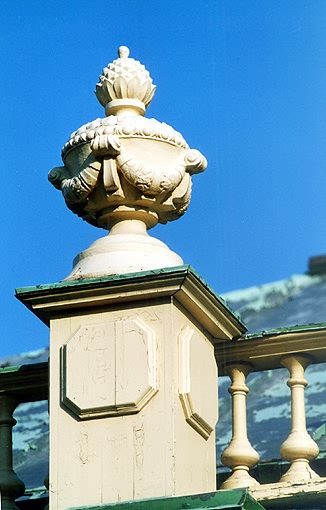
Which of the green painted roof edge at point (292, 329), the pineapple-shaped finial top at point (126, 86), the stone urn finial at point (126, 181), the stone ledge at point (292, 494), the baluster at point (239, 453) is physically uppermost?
the pineapple-shaped finial top at point (126, 86)

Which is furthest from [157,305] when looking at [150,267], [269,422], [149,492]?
[269,422]

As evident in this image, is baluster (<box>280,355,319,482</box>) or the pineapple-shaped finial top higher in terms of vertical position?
the pineapple-shaped finial top

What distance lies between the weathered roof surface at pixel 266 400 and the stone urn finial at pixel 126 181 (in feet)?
10.9

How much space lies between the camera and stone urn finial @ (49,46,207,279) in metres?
15.2

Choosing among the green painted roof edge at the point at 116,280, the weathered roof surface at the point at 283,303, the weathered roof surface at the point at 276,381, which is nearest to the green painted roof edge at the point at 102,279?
the green painted roof edge at the point at 116,280

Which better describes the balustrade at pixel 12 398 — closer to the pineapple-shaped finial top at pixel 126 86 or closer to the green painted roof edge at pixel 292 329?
the green painted roof edge at pixel 292 329

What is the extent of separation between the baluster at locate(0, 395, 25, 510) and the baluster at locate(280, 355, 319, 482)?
180 cm

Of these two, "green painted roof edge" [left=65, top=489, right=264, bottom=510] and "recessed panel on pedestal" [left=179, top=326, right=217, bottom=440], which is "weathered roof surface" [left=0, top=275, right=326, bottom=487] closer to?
"recessed panel on pedestal" [left=179, top=326, right=217, bottom=440]

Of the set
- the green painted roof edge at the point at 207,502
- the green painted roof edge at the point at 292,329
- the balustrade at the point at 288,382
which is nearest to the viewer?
the green painted roof edge at the point at 207,502

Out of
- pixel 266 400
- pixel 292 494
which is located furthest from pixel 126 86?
pixel 266 400

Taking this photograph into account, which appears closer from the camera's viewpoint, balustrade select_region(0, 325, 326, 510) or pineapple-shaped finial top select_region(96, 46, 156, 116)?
balustrade select_region(0, 325, 326, 510)

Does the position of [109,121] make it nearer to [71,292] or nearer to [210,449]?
[71,292]

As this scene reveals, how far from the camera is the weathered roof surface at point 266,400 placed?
1902 cm

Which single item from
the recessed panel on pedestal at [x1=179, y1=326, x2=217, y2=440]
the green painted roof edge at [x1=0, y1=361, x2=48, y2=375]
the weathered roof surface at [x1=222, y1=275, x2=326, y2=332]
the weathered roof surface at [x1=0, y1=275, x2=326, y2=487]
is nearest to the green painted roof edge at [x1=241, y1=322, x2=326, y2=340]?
the recessed panel on pedestal at [x1=179, y1=326, x2=217, y2=440]
